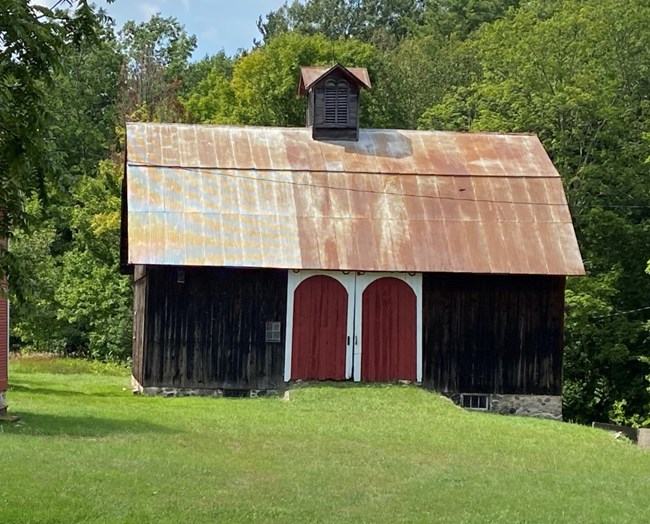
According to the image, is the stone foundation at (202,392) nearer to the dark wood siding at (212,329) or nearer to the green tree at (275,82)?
the dark wood siding at (212,329)

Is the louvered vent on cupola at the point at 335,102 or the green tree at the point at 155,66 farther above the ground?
the green tree at the point at 155,66

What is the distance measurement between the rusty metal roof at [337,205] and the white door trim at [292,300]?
1.75 feet

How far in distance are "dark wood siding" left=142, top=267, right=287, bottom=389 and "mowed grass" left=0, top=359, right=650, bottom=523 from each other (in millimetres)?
2373

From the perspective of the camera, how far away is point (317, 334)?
25406 millimetres

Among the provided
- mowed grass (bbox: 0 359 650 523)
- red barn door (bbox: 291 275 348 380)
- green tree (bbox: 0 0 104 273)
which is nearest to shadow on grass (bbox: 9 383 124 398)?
mowed grass (bbox: 0 359 650 523)

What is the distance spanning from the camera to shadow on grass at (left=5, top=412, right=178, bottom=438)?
16.1 meters

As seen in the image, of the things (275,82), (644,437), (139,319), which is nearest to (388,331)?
(644,437)

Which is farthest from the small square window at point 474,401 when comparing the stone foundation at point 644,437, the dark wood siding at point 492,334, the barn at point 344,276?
the stone foundation at point 644,437

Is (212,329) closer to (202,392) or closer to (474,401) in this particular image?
(202,392)

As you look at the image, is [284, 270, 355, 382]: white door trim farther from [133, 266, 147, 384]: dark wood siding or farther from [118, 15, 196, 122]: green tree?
[118, 15, 196, 122]: green tree

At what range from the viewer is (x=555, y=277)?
2602cm

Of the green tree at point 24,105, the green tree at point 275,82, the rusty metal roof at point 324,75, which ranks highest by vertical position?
the green tree at point 275,82

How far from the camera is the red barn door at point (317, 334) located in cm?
2536

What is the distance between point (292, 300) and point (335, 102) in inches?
265
